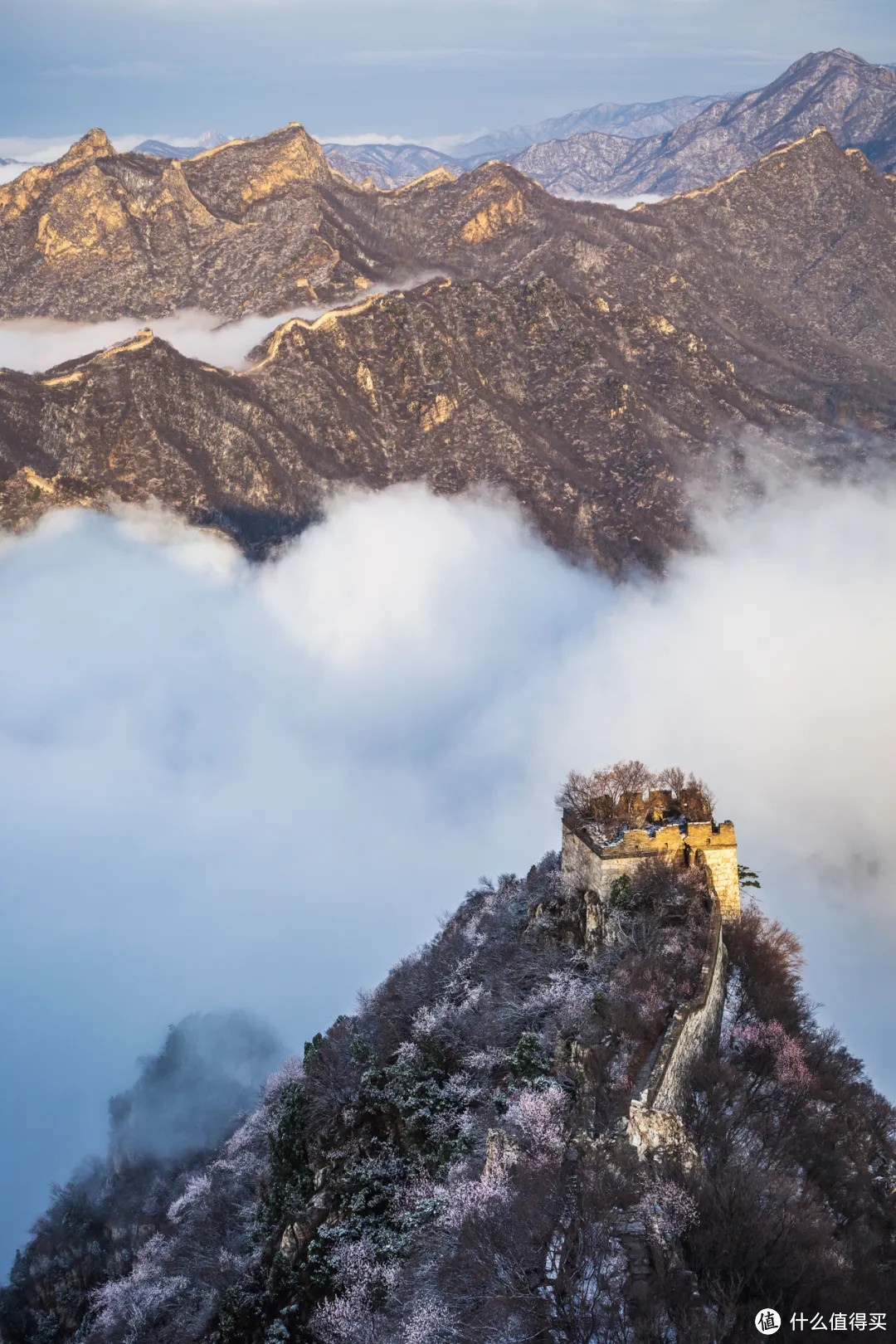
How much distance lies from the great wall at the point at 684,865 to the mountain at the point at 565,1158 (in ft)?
0.50

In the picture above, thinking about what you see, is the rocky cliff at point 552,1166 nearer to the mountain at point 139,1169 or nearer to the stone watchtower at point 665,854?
the stone watchtower at point 665,854

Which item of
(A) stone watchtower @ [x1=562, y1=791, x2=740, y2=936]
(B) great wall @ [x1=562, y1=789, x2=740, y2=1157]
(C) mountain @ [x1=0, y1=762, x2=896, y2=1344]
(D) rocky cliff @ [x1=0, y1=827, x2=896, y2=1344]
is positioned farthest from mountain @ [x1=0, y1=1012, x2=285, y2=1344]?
(A) stone watchtower @ [x1=562, y1=791, x2=740, y2=936]

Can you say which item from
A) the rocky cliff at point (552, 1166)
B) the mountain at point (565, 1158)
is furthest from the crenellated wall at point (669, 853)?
the rocky cliff at point (552, 1166)

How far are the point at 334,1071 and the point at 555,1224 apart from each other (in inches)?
817

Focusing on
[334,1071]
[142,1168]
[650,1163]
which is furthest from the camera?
[142,1168]

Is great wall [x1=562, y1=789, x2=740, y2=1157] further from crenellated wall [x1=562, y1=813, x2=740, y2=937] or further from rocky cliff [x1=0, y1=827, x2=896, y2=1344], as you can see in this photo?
rocky cliff [x1=0, y1=827, x2=896, y2=1344]

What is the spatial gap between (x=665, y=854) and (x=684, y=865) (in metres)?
0.63

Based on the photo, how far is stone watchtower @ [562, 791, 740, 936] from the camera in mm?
35031

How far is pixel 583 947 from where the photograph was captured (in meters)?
35.4

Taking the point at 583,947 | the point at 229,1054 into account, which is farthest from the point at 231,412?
the point at 583,947

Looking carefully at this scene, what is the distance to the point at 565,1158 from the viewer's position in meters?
24.2

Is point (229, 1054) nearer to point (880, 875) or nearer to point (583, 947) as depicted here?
point (583, 947)

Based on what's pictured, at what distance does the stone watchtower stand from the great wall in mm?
25

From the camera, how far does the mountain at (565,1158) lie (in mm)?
20812
